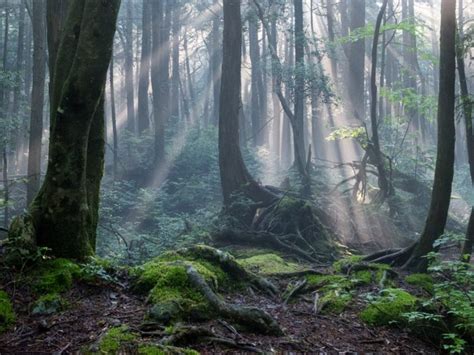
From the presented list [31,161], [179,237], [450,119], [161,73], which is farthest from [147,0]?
[450,119]

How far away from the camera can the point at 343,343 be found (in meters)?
6.00

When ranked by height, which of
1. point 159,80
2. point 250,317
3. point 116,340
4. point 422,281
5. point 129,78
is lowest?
point 422,281

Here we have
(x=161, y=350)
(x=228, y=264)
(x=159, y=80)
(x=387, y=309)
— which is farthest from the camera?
(x=159, y=80)

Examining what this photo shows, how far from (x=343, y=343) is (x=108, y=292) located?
119 inches

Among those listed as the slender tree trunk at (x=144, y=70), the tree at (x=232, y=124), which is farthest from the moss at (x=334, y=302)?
the slender tree trunk at (x=144, y=70)

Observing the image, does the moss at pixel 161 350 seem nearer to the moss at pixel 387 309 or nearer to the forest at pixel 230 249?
the forest at pixel 230 249

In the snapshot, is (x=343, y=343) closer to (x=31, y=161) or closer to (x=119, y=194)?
(x=31, y=161)

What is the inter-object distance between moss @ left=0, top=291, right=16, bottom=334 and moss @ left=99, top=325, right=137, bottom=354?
3.49 feet

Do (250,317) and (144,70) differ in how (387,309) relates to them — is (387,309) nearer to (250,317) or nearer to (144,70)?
(250,317)

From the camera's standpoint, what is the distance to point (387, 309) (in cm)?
704

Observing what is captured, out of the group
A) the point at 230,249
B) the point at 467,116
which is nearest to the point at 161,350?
the point at 230,249

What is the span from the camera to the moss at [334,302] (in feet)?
23.7

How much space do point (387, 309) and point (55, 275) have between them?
4.58m

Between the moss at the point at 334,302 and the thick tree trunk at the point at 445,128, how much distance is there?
3.41 m
